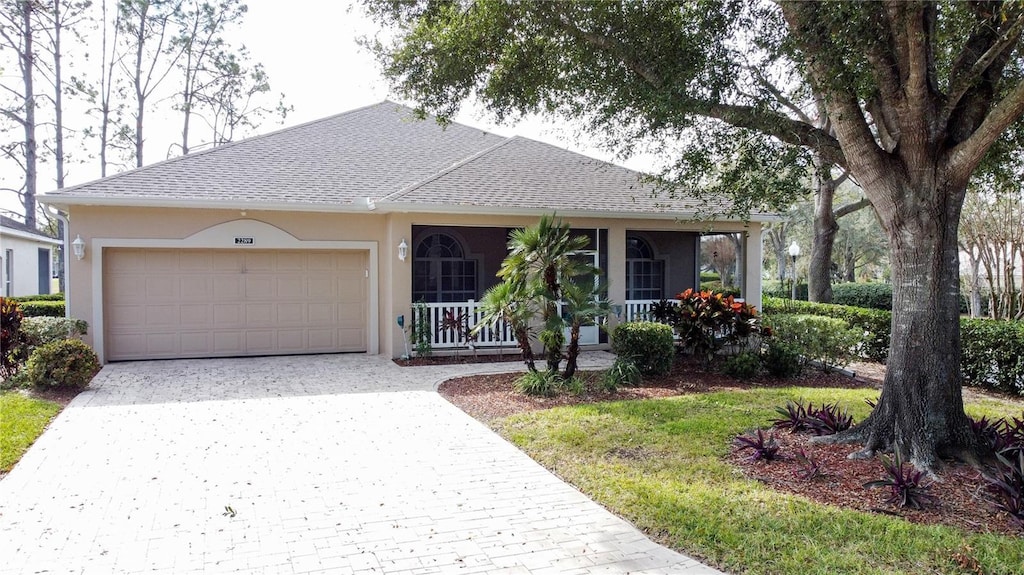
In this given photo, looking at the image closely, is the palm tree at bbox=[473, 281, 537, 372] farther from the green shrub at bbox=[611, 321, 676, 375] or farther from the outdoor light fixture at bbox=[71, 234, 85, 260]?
the outdoor light fixture at bbox=[71, 234, 85, 260]

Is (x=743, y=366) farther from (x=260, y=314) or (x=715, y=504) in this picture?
(x=260, y=314)

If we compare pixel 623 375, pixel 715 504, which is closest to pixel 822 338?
pixel 623 375

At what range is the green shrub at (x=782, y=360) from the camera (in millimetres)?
10156

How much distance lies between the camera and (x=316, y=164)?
1334 centimetres

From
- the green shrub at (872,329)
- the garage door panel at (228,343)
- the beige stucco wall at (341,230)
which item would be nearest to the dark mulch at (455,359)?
the beige stucco wall at (341,230)

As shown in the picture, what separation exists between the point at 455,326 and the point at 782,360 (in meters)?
5.67

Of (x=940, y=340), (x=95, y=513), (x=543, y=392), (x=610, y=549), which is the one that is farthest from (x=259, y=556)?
(x=940, y=340)

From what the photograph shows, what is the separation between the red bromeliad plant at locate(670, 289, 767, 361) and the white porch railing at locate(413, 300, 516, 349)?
10.8 feet

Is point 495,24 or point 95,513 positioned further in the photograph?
point 495,24

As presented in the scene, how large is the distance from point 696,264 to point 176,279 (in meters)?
11.7

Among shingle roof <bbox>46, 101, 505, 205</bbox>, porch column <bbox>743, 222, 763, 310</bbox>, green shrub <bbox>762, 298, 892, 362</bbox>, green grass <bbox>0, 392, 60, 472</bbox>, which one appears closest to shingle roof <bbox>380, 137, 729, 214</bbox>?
shingle roof <bbox>46, 101, 505, 205</bbox>

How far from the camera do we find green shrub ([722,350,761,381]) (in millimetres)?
10016

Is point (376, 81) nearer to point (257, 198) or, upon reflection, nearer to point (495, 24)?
point (495, 24)

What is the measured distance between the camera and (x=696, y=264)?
16.2 metres
